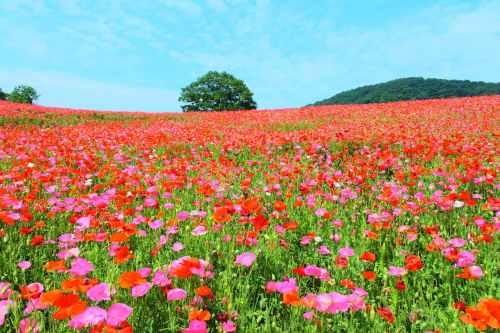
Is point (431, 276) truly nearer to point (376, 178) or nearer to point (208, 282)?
point (208, 282)

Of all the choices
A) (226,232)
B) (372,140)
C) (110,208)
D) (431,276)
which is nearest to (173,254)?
(226,232)

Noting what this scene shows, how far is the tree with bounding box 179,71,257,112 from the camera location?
2103 inches

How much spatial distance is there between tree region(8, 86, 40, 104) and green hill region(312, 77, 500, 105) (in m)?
62.4

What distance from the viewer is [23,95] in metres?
62.1

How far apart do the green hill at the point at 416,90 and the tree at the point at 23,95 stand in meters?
62.4

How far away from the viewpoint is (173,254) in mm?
2506

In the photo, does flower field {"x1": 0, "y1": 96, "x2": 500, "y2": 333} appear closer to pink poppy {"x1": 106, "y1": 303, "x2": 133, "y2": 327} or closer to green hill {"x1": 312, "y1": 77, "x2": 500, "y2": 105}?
pink poppy {"x1": 106, "y1": 303, "x2": 133, "y2": 327}

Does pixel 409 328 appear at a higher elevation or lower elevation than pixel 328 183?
lower

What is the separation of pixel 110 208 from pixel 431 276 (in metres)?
2.84

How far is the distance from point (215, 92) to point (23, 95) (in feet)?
119

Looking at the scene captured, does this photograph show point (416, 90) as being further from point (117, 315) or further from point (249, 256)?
point (117, 315)

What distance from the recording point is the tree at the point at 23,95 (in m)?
59.8

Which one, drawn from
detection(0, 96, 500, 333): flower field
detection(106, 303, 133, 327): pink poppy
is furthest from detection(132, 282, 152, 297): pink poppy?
detection(106, 303, 133, 327): pink poppy

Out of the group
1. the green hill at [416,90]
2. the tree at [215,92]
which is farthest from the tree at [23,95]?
the green hill at [416,90]
